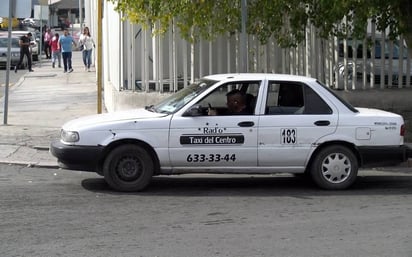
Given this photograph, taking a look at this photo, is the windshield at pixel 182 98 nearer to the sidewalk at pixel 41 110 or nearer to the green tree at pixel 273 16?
the sidewalk at pixel 41 110

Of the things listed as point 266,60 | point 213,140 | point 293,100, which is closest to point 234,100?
point 213,140

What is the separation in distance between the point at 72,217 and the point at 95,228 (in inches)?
21.5

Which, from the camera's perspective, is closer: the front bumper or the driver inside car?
the front bumper

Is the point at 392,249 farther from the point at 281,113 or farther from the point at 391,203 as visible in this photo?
the point at 281,113

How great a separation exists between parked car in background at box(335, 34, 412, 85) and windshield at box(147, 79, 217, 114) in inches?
216

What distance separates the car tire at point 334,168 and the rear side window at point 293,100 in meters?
0.53

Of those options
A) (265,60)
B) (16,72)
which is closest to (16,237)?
(265,60)

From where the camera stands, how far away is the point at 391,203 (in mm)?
8242

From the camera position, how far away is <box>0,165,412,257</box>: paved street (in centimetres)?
619

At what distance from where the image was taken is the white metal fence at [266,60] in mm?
13891

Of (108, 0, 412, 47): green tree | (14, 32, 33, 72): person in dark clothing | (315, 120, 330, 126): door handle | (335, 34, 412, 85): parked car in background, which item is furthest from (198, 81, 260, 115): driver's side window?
(14, 32, 33, 72): person in dark clothing

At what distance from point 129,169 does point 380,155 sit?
3.20 m

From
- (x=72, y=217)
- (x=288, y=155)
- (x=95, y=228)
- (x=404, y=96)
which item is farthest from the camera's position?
(x=404, y=96)

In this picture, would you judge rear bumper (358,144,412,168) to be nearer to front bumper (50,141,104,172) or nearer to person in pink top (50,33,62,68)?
front bumper (50,141,104,172)
